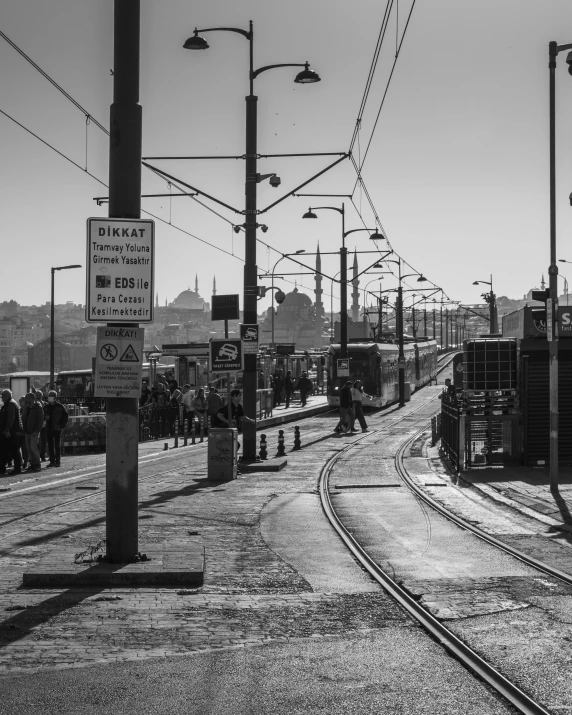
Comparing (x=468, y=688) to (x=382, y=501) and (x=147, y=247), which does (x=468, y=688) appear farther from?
(x=382, y=501)

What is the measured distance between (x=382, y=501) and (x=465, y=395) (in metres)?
6.02

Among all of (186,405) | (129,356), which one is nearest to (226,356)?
(129,356)

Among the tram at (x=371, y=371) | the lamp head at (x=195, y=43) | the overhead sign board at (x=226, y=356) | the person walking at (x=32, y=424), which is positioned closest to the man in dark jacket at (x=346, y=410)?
the tram at (x=371, y=371)

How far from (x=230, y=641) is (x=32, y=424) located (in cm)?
1353

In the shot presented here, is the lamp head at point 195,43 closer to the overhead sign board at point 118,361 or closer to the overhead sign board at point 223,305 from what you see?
the overhead sign board at point 223,305

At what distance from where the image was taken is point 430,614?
7824mm

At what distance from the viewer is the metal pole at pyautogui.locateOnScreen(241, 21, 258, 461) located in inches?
827

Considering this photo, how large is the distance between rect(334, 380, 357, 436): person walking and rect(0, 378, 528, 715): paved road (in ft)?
65.6

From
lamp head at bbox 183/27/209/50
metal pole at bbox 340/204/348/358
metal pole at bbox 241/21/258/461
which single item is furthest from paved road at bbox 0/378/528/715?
metal pole at bbox 340/204/348/358

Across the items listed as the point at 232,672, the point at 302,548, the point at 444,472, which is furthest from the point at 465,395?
the point at 232,672

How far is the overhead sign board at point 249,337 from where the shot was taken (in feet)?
69.2

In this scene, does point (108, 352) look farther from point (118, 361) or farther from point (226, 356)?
point (226, 356)

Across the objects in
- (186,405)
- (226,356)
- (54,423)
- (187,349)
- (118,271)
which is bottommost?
(54,423)

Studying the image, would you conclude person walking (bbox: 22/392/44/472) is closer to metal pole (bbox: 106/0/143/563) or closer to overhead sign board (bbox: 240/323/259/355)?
Answer: overhead sign board (bbox: 240/323/259/355)
